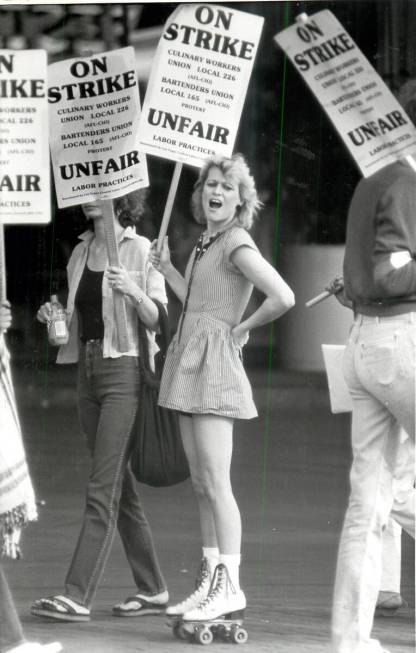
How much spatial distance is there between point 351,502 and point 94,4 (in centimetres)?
220

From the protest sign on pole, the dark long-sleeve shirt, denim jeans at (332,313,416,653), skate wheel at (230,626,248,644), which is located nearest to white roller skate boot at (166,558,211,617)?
skate wheel at (230,626,248,644)

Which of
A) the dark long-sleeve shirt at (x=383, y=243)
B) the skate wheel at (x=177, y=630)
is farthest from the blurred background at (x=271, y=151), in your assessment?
the skate wheel at (x=177, y=630)

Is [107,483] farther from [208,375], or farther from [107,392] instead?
[208,375]

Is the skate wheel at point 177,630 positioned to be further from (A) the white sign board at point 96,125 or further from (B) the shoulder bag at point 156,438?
(A) the white sign board at point 96,125

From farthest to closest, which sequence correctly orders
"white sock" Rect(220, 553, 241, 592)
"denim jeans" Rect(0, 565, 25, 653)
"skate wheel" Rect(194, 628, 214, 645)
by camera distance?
1. "white sock" Rect(220, 553, 241, 592)
2. "skate wheel" Rect(194, 628, 214, 645)
3. "denim jeans" Rect(0, 565, 25, 653)

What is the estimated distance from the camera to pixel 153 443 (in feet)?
20.9

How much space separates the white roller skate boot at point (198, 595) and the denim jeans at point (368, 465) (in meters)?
0.75

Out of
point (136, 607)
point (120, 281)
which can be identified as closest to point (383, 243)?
point (120, 281)

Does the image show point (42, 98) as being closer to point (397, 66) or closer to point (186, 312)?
point (186, 312)

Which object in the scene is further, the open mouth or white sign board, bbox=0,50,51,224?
the open mouth

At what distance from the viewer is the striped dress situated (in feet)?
19.9

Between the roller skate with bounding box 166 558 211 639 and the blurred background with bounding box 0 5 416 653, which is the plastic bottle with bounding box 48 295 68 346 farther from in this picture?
the roller skate with bounding box 166 558 211 639

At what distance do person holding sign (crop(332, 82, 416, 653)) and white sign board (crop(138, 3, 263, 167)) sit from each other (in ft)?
2.54

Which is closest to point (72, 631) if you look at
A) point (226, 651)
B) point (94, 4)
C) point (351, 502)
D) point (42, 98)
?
point (226, 651)
